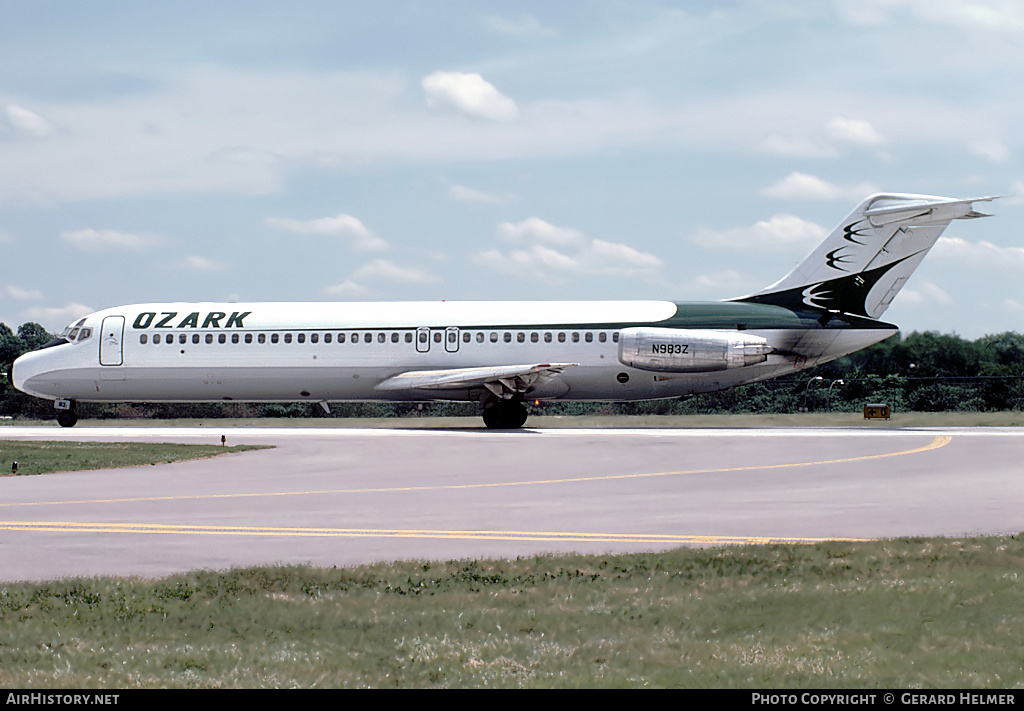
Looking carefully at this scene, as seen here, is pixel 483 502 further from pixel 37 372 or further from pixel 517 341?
pixel 37 372

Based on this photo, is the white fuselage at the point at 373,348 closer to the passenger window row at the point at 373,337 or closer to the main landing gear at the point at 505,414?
the passenger window row at the point at 373,337

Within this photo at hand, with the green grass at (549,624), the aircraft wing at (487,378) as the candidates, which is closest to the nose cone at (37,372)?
the aircraft wing at (487,378)

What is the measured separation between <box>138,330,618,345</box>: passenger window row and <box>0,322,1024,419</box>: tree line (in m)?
11.4

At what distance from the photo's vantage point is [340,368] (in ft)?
130

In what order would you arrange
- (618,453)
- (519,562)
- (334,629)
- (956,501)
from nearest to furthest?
(334,629) → (519,562) → (956,501) → (618,453)

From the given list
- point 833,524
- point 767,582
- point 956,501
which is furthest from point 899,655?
point 956,501

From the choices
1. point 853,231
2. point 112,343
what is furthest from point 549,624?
point 112,343

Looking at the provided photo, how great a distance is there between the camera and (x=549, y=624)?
8234mm

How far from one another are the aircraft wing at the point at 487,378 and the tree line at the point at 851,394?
12.6m

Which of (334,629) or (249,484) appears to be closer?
(334,629)

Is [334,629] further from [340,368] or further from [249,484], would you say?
[340,368]

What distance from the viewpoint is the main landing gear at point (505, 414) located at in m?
38.4

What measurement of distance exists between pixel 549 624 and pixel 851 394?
150 ft
